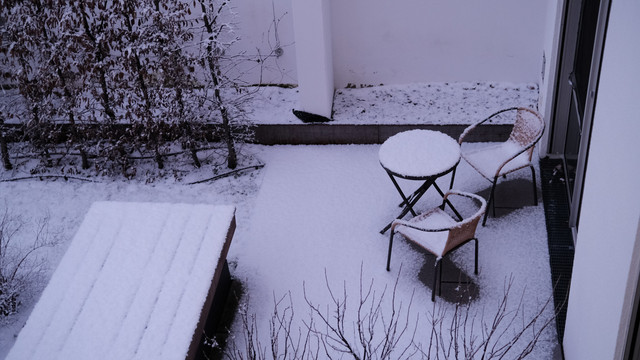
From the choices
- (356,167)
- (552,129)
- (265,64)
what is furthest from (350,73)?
(552,129)

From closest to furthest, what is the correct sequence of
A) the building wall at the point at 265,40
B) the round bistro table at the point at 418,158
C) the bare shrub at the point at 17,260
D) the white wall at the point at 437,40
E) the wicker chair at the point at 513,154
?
the bare shrub at the point at 17,260
the round bistro table at the point at 418,158
the wicker chair at the point at 513,154
the white wall at the point at 437,40
the building wall at the point at 265,40

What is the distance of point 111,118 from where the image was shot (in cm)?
817

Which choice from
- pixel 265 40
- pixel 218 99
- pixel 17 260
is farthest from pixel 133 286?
pixel 265 40

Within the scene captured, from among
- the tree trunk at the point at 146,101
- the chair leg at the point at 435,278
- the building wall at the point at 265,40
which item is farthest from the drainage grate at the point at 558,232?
the tree trunk at the point at 146,101

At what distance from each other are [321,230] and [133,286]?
7.01 feet

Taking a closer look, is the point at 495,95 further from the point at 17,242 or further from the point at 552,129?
the point at 17,242

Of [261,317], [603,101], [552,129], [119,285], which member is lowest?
[261,317]

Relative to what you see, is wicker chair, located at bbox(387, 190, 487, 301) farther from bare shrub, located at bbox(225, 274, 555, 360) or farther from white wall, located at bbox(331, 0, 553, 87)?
white wall, located at bbox(331, 0, 553, 87)

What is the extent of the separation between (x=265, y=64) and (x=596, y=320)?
5888 mm

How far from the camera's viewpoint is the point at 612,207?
149 inches

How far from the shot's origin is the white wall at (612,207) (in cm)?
338

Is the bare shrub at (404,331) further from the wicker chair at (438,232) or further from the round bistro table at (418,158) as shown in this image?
the round bistro table at (418,158)

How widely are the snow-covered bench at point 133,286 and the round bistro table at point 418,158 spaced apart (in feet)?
5.50

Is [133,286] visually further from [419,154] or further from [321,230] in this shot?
[419,154]
